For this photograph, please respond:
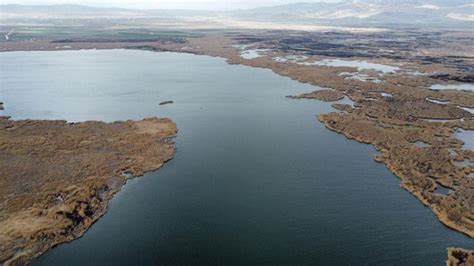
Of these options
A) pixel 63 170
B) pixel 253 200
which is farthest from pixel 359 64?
pixel 63 170

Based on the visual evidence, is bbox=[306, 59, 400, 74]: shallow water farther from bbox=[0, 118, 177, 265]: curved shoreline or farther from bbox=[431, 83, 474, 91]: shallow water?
bbox=[0, 118, 177, 265]: curved shoreline

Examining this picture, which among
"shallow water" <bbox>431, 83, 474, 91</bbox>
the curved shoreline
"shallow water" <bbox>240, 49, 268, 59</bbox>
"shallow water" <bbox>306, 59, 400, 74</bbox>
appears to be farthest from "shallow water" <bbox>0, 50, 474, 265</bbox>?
"shallow water" <bbox>240, 49, 268, 59</bbox>

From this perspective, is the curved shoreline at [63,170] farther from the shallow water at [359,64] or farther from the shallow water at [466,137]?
the shallow water at [359,64]

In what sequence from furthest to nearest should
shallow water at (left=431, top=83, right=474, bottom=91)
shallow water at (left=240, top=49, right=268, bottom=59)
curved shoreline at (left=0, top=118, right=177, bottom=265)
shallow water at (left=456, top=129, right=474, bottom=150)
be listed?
shallow water at (left=240, top=49, right=268, bottom=59) → shallow water at (left=431, top=83, right=474, bottom=91) → shallow water at (left=456, top=129, right=474, bottom=150) → curved shoreline at (left=0, top=118, right=177, bottom=265)

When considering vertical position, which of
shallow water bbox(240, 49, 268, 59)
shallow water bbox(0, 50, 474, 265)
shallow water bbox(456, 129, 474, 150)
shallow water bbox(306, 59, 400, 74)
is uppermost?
shallow water bbox(240, 49, 268, 59)

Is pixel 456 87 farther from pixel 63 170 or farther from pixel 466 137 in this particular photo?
pixel 63 170

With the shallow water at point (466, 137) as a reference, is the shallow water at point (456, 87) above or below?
above

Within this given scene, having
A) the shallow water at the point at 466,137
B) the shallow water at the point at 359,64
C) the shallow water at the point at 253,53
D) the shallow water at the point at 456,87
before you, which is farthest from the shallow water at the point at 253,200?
the shallow water at the point at 253,53

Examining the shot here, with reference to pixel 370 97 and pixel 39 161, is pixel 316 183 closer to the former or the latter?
pixel 39 161
